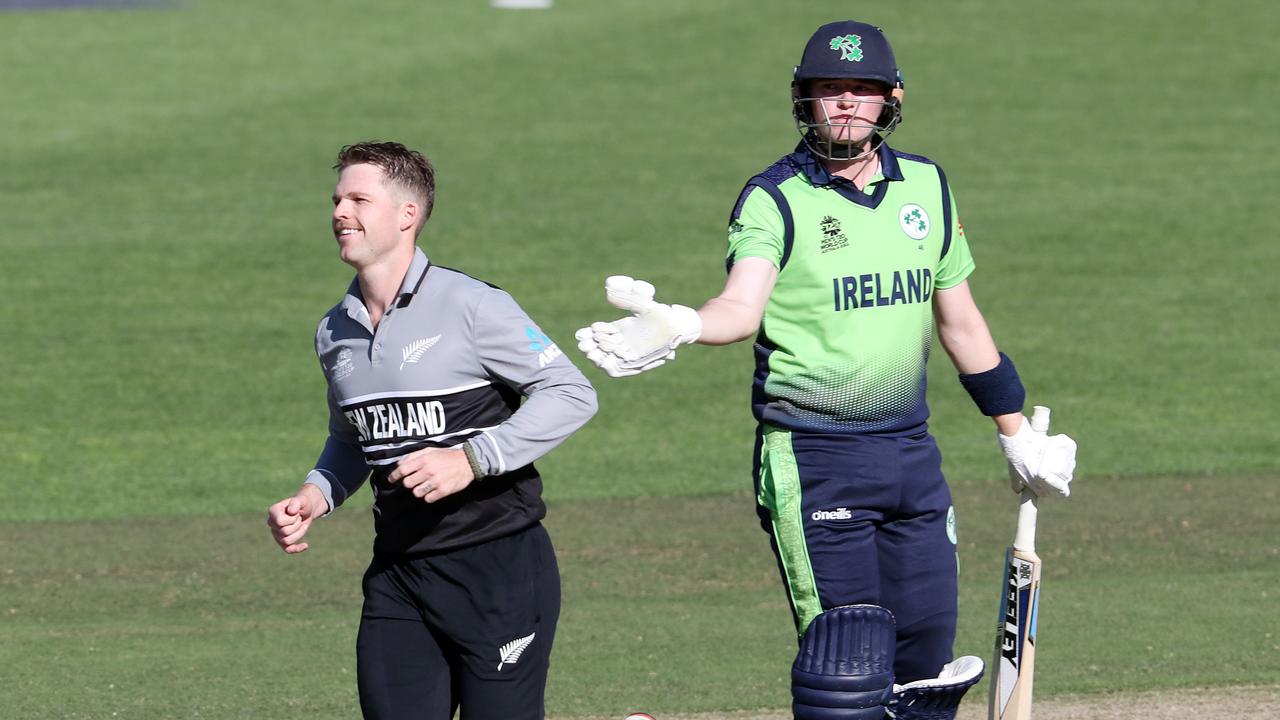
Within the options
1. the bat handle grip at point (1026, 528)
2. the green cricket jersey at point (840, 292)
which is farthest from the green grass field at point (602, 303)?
the green cricket jersey at point (840, 292)

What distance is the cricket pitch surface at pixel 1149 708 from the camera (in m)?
7.14

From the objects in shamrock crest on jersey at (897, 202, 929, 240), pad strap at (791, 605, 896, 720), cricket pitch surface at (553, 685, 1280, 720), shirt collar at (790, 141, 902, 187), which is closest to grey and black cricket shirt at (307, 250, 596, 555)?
pad strap at (791, 605, 896, 720)

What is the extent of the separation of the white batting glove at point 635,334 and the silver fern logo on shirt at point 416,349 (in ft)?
1.58

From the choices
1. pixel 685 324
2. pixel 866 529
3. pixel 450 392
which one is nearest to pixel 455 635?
pixel 450 392

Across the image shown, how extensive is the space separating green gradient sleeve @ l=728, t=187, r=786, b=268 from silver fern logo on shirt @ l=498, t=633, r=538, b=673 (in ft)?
4.00

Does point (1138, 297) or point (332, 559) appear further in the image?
point (1138, 297)

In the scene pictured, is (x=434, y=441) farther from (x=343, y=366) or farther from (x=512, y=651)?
(x=512, y=651)

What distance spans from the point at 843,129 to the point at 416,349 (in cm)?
144

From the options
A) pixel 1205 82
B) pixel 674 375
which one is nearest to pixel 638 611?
pixel 674 375

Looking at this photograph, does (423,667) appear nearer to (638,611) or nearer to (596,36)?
(638,611)

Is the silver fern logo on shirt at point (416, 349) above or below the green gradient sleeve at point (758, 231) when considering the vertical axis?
below

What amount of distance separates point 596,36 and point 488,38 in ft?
5.05

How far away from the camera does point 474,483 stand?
497cm

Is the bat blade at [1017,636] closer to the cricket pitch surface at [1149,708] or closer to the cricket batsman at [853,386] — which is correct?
the cricket batsman at [853,386]
